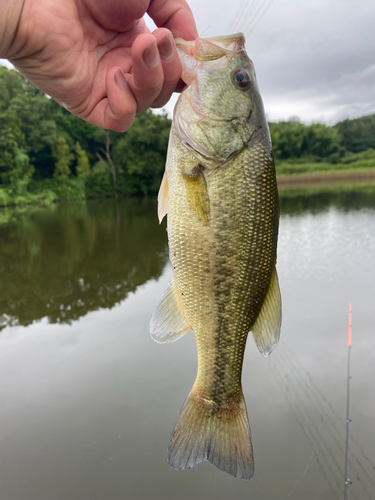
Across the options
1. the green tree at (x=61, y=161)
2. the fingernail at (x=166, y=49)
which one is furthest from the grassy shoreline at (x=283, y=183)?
the fingernail at (x=166, y=49)

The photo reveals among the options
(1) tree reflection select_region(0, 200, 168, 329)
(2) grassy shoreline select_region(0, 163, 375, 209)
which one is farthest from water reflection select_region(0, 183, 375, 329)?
(2) grassy shoreline select_region(0, 163, 375, 209)

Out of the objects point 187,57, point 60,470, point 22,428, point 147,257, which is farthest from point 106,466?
point 147,257

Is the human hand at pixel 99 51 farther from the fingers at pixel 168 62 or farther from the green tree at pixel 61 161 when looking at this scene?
the green tree at pixel 61 161

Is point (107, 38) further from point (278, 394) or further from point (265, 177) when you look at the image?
point (278, 394)

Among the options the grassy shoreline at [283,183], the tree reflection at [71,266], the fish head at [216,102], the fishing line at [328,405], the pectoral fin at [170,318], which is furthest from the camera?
the grassy shoreline at [283,183]

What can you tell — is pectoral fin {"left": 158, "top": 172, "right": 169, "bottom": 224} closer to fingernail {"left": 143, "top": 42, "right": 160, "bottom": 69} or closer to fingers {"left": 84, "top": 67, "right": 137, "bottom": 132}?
fingers {"left": 84, "top": 67, "right": 137, "bottom": 132}

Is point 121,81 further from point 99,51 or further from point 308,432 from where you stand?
point 308,432
